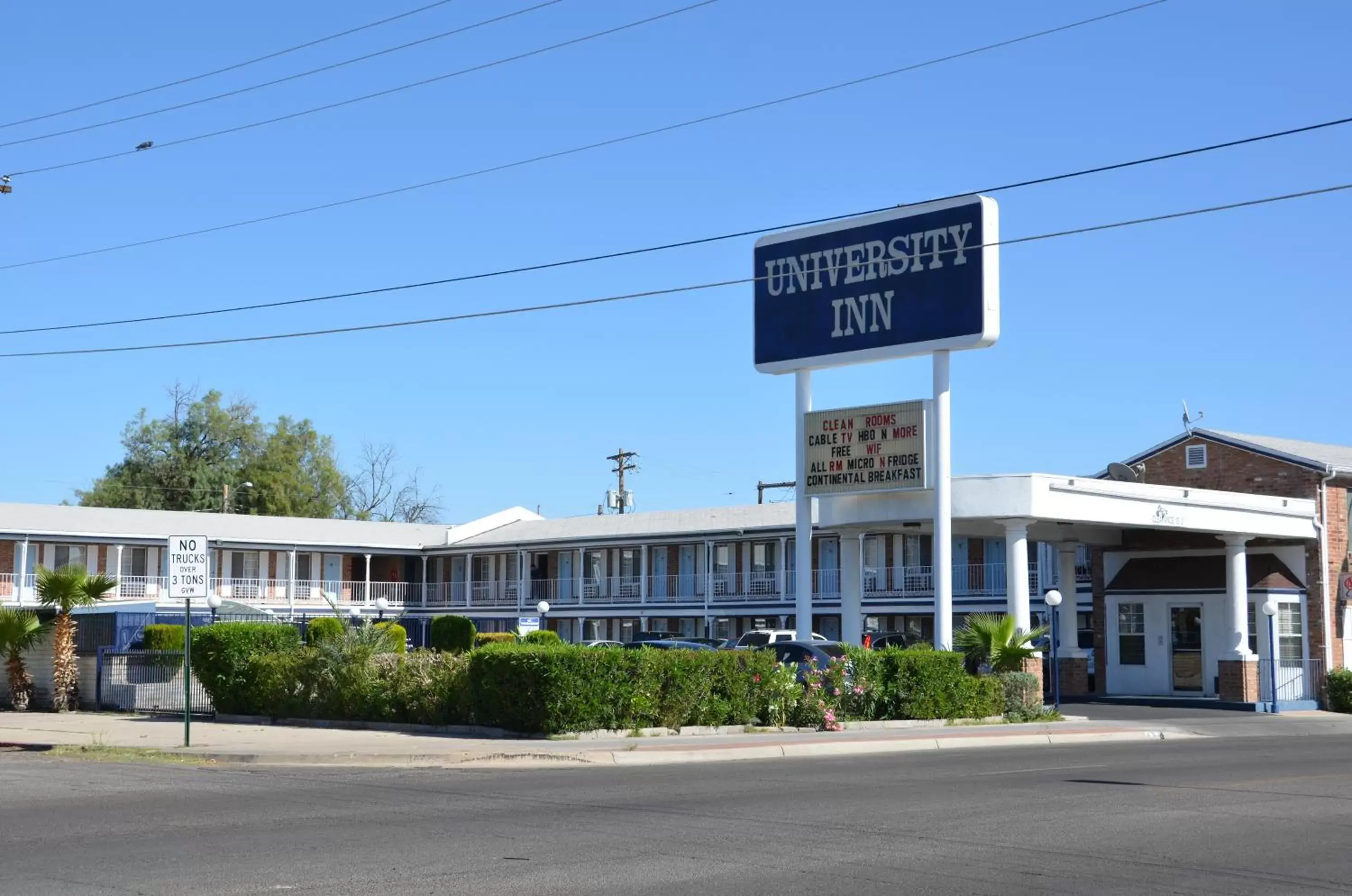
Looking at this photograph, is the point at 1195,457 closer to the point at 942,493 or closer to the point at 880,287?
the point at 942,493

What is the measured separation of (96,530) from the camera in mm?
61500

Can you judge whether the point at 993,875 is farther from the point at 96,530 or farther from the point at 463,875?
the point at 96,530

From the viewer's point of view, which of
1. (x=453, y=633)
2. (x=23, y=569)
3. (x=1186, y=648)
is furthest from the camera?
(x=23, y=569)

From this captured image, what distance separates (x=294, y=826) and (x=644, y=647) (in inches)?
460

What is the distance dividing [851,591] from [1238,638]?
9859 mm

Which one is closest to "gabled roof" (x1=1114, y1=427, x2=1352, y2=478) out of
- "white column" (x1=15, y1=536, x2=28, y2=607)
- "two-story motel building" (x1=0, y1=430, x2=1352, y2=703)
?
"two-story motel building" (x1=0, y1=430, x2=1352, y2=703)

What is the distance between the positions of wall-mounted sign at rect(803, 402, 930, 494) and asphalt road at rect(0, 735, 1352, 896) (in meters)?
11.4

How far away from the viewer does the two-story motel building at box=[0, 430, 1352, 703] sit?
34.0 metres

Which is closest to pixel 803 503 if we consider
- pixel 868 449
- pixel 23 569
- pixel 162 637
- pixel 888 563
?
pixel 868 449

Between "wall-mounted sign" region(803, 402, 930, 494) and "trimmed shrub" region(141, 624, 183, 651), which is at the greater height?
"wall-mounted sign" region(803, 402, 930, 494)

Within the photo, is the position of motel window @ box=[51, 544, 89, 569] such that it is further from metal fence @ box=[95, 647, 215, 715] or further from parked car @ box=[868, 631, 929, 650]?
parked car @ box=[868, 631, 929, 650]

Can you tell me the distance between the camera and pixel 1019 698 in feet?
95.9

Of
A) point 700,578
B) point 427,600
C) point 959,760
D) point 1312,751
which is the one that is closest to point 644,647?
point 959,760

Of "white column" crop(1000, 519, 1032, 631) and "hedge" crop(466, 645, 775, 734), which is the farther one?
"white column" crop(1000, 519, 1032, 631)
